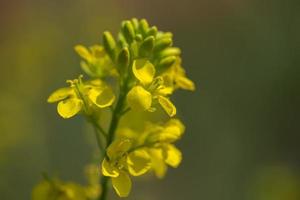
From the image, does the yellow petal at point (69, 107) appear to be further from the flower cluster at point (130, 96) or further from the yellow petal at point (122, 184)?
the yellow petal at point (122, 184)

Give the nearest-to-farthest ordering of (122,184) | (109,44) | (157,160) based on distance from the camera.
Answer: (122,184) < (109,44) < (157,160)

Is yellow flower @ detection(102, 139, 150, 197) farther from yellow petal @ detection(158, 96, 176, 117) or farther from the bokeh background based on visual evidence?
the bokeh background

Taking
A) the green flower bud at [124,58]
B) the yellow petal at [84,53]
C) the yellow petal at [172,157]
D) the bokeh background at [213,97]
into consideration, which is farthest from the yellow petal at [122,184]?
the bokeh background at [213,97]

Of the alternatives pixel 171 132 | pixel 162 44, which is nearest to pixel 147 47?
pixel 162 44

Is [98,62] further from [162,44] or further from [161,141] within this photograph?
[161,141]

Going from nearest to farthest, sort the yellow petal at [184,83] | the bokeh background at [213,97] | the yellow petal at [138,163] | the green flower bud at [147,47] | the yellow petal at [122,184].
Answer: the yellow petal at [122,184], the yellow petal at [138,163], the green flower bud at [147,47], the yellow petal at [184,83], the bokeh background at [213,97]

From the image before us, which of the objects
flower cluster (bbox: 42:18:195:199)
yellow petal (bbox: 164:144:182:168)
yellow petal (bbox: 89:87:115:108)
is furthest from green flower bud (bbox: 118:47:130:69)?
yellow petal (bbox: 164:144:182:168)
